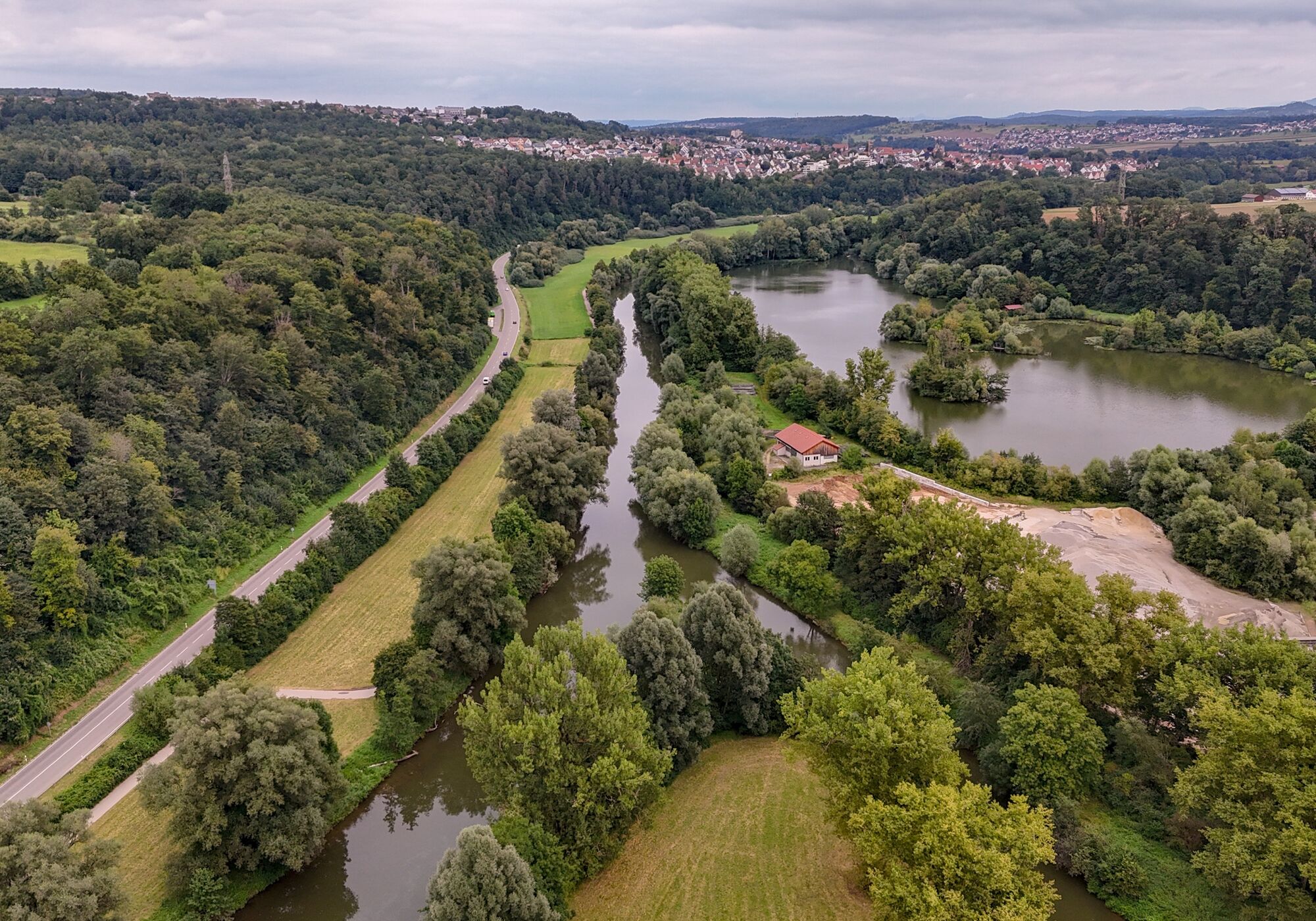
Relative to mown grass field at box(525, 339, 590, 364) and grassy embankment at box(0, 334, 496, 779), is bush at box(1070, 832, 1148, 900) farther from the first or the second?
mown grass field at box(525, 339, 590, 364)

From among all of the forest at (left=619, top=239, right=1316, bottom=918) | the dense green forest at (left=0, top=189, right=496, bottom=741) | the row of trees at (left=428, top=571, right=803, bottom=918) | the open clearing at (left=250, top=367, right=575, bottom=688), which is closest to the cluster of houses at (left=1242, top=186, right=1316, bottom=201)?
the forest at (left=619, top=239, right=1316, bottom=918)

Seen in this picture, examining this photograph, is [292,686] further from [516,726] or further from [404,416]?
[404,416]

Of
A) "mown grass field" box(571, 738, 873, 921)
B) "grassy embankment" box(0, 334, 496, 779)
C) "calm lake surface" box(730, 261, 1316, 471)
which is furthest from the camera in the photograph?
"calm lake surface" box(730, 261, 1316, 471)

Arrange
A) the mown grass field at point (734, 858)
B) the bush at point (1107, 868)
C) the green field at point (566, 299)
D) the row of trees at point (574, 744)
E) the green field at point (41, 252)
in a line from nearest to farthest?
the row of trees at point (574, 744), the mown grass field at point (734, 858), the bush at point (1107, 868), the green field at point (41, 252), the green field at point (566, 299)

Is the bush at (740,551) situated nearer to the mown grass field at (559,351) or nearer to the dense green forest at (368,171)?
the mown grass field at (559,351)

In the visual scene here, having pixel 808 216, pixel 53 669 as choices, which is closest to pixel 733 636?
pixel 53 669

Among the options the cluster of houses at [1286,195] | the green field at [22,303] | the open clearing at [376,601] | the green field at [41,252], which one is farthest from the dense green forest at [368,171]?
the open clearing at [376,601]

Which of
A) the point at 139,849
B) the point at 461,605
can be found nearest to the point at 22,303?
the point at 461,605
